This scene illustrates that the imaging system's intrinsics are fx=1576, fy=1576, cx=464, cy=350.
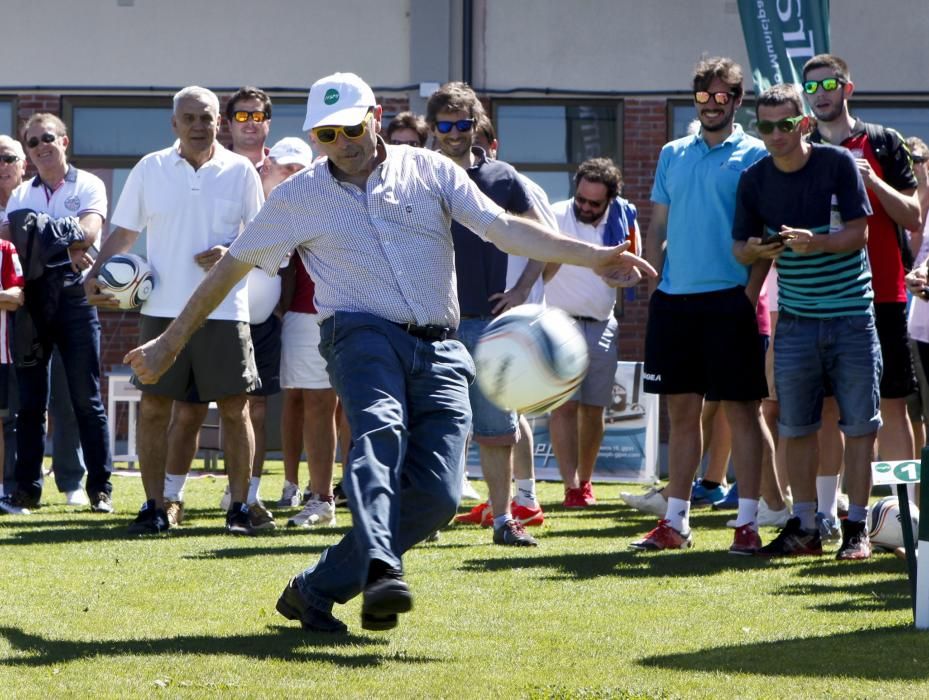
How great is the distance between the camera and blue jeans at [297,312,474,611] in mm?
5449

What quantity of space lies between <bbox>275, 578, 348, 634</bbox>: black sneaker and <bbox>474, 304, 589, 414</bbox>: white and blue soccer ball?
3.49 feet

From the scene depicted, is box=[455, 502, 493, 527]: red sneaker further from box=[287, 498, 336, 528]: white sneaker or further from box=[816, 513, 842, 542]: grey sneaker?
box=[816, 513, 842, 542]: grey sneaker

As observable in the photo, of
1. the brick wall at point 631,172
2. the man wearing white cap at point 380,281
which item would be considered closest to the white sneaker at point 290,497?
the man wearing white cap at point 380,281

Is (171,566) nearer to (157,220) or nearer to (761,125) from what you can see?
(157,220)

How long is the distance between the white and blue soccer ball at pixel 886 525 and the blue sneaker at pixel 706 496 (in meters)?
2.86

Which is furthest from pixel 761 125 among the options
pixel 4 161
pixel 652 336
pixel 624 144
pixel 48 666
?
pixel 624 144

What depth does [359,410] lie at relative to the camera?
546 cm

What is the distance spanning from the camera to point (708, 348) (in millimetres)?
7984

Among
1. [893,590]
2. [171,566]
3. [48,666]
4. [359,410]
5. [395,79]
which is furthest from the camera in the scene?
[395,79]

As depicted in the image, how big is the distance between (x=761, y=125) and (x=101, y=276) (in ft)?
11.4

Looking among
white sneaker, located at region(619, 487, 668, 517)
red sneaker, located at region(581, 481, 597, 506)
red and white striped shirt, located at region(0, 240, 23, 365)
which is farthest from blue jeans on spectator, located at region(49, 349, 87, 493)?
white sneaker, located at region(619, 487, 668, 517)

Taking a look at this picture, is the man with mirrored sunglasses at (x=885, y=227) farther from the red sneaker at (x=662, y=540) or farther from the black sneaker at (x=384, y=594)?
the black sneaker at (x=384, y=594)

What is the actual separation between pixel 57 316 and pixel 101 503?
1203 mm

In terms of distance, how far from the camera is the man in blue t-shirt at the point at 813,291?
24.8 feet
